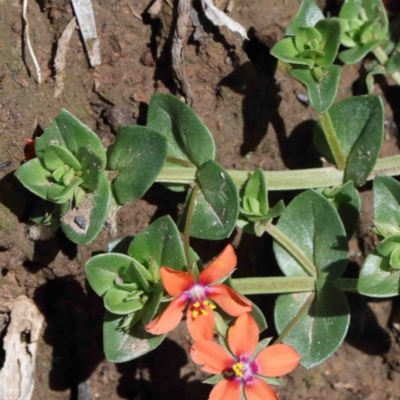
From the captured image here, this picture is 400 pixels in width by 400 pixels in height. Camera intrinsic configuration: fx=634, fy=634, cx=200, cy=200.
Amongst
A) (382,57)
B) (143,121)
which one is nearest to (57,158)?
(143,121)

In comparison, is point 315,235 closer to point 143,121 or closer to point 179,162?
point 179,162

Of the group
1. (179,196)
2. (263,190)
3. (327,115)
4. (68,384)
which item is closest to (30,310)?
(68,384)

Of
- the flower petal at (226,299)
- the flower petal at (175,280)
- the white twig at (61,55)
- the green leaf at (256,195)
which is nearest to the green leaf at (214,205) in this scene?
the green leaf at (256,195)

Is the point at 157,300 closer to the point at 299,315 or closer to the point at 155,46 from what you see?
the point at 299,315

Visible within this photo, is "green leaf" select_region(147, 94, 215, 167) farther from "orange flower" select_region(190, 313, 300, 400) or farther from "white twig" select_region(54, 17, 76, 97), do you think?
"orange flower" select_region(190, 313, 300, 400)

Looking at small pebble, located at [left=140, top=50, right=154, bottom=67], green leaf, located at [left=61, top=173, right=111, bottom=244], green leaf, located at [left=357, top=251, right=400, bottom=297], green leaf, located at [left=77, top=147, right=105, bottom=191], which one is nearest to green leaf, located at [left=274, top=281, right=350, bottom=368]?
green leaf, located at [left=357, top=251, right=400, bottom=297]
